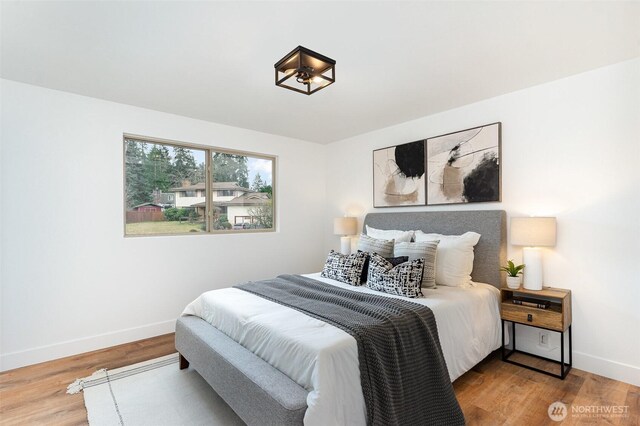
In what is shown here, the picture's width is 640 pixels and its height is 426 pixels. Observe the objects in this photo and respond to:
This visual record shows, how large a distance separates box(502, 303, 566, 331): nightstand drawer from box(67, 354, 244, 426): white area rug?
2313 mm

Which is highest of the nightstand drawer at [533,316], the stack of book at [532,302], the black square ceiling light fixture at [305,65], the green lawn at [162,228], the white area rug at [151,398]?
the black square ceiling light fixture at [305,65]

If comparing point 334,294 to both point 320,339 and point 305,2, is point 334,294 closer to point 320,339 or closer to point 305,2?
point 320,339

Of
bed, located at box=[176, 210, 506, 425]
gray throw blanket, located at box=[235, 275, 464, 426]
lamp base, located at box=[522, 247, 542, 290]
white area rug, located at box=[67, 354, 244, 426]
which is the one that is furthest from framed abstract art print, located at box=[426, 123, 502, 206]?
white area rug, located at box=[67, 354, 244, 426]

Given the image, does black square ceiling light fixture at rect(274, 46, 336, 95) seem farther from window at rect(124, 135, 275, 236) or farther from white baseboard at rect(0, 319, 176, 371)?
white baseboard at rect(0, 319, 176, 371)

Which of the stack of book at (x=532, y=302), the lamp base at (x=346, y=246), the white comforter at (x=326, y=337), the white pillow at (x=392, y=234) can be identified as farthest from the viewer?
the lamp base at (x=346, y=246)

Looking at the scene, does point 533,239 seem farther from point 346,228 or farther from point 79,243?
point 79,243

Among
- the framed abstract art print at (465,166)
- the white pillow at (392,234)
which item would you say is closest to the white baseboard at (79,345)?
the white pillow at (392,234)

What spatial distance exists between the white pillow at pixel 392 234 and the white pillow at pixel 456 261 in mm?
416

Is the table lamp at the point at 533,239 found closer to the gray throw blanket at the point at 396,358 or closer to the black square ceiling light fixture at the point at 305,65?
the gray throw blanket at the point at 396,358

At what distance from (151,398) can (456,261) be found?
2.71 m

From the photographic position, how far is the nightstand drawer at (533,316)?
2.43m

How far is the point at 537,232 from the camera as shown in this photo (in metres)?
2.58

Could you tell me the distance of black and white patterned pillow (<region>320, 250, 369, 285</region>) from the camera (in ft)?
9.54

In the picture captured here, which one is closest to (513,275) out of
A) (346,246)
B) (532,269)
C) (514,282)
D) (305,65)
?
(514,282)
